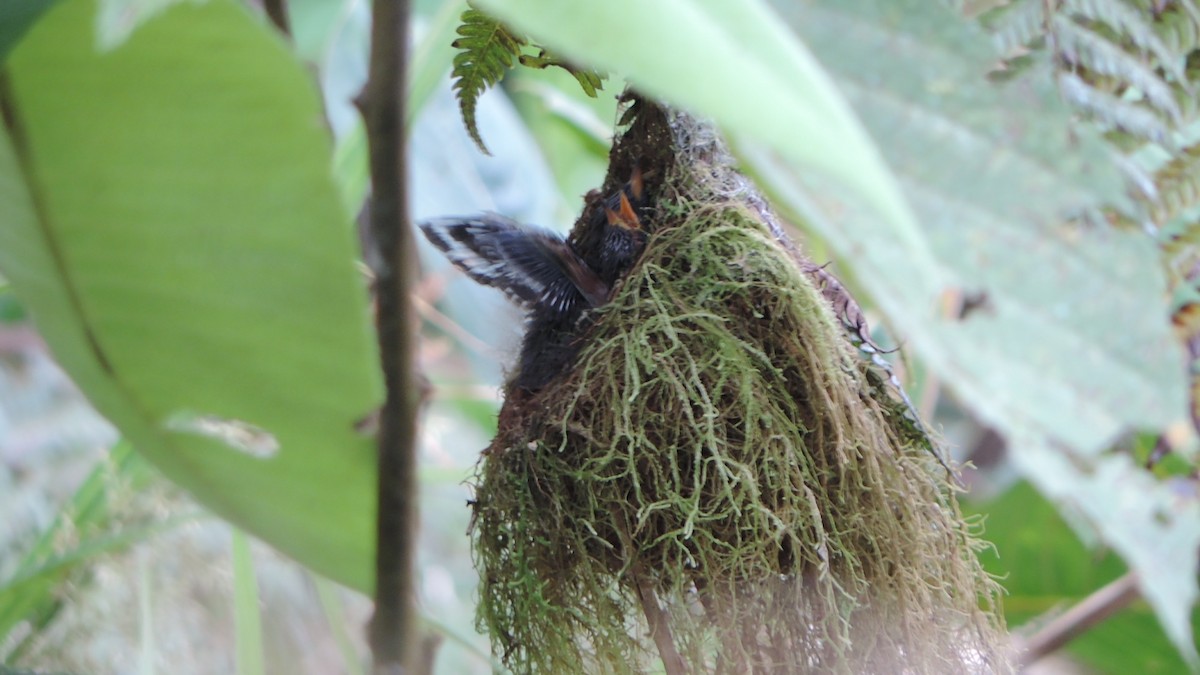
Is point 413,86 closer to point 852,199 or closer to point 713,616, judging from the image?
point 713,616

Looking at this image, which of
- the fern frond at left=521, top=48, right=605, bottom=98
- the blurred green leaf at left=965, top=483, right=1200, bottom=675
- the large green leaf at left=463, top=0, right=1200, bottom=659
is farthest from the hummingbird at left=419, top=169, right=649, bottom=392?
the blurred green leaf at left=965, top=483, right=1200, bottom=675

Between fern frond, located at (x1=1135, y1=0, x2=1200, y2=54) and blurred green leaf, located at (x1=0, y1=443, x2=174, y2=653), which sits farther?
blurred green leaf, located at (x1=0, y1=443, x2=174, y2=653)

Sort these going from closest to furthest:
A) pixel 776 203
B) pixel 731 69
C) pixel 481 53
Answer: pixel 731 69 → pixel 776 203 → pixel 481 53

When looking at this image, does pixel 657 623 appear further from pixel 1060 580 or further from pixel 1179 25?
pixel 1060 580

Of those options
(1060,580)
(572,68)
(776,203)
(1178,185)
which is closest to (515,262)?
(572,68)

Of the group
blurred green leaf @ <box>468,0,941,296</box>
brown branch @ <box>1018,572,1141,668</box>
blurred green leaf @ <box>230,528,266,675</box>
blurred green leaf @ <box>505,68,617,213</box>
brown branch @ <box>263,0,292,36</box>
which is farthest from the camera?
blurred green leaf @ <box>505,68,617,213</box>

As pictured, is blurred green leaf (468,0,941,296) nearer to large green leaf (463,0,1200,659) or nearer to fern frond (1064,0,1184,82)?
large green leaf (463,0,1200,659)
